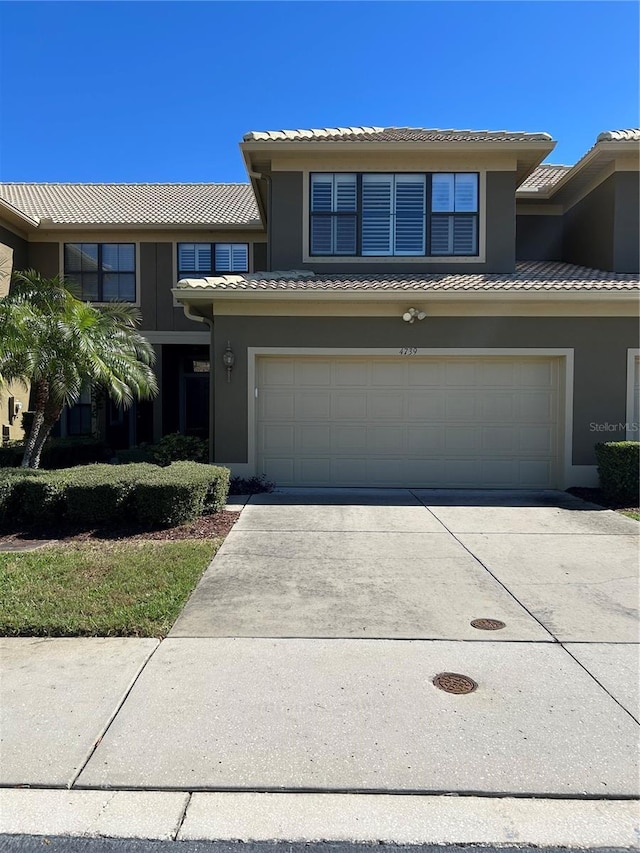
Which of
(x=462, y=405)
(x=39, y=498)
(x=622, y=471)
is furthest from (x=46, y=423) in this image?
(x=622, y=471)

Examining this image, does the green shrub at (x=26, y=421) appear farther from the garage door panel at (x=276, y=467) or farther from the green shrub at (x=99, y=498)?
the green shrub at (x=99, y=498)

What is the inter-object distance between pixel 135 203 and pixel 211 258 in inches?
144

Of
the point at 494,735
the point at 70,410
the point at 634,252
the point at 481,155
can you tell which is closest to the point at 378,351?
the point at 481,155

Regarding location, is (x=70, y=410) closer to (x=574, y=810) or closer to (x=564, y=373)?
(x=564, y=373)

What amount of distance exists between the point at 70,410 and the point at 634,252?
1496 centimetres

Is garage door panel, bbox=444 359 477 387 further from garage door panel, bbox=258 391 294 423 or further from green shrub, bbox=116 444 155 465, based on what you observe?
green shrub, bbox=116 444 155 465

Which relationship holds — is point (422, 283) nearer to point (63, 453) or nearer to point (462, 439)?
point (462, 439)

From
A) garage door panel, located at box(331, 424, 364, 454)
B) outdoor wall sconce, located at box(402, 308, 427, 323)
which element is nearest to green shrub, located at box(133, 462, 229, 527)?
garage door panel, located at box(331, 424, 364, 454)

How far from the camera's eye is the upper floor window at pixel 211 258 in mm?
16281

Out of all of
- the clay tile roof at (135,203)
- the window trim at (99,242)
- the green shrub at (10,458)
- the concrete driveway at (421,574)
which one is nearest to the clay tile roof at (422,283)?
the concrete driveway at (421,574)

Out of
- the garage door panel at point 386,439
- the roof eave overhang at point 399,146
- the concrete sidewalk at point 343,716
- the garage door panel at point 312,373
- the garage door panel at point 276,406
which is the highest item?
the roof eave overhang at point 399,146

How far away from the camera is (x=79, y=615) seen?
15.5 feet

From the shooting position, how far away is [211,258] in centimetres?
1631

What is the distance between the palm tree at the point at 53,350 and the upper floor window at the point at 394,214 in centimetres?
467
